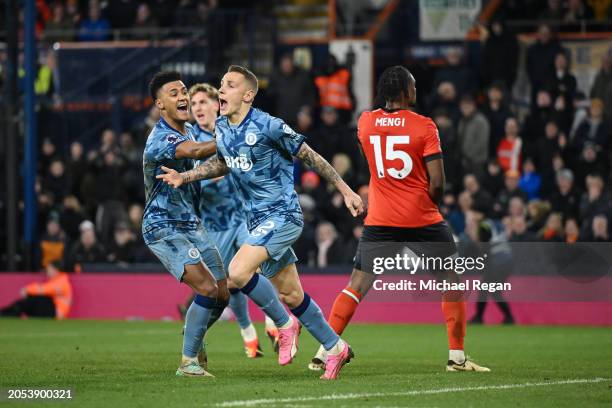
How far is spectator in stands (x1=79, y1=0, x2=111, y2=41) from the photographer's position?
2745 centimetres

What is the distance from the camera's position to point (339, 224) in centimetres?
2159

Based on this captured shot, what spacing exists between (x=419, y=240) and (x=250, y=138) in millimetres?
1603

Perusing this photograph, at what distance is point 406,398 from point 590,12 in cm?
1686

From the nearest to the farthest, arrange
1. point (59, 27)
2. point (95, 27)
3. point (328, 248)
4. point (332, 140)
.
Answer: point (328, 248), point (332, 140), point (95, 27), point (59, 27)

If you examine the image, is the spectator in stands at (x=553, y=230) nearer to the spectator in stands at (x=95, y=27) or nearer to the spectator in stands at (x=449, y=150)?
the spectator in stands at (x=449, y=150)

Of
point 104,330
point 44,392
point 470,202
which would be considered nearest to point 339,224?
point 470,202

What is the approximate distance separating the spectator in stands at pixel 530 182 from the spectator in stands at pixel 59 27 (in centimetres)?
1081

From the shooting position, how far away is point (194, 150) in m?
10.8

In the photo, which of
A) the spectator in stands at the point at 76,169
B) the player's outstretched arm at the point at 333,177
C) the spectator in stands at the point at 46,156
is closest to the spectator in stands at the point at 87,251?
the spectator in stands at the point at 76,169

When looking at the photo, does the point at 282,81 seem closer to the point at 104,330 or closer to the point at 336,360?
the point at 104,330

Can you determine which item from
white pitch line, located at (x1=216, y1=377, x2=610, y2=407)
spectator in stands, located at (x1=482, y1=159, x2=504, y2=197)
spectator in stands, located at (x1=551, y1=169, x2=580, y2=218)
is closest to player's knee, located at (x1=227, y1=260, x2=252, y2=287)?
white pitch line, located at (x1=216, y1=377, x2=610, y2=407)

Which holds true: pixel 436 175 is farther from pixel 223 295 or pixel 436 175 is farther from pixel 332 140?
pixel 332 140

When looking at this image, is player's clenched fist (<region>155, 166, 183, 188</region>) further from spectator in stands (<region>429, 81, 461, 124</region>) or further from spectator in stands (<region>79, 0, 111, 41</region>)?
spectator in stands (<region>79, 0, 111, 41</region>)

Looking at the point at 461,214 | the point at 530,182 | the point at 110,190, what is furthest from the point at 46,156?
the point at 530,182
